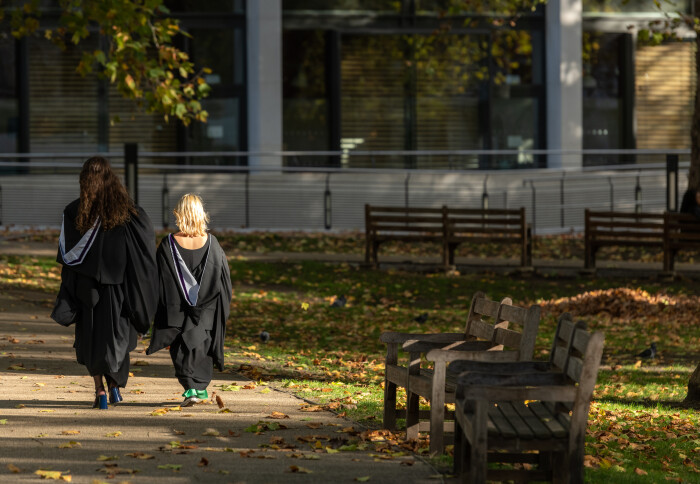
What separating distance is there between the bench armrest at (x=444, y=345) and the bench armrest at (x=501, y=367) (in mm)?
943

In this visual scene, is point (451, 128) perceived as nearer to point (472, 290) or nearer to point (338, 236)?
point (338, 236)

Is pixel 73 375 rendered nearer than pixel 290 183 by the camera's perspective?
Yes

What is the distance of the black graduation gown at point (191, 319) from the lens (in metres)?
7.97

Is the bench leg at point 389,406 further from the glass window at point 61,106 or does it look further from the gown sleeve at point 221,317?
the glass window at point 61,106

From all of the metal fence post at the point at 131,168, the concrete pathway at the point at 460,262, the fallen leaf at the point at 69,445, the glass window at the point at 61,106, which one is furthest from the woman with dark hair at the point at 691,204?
the glass window at the point at 61,106

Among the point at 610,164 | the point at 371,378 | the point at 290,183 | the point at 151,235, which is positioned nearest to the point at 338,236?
the point at 290,183

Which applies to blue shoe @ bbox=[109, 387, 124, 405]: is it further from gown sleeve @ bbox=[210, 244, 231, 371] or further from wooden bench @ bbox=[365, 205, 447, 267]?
wooden bench @ bbox=[365, 205, 447, 267]

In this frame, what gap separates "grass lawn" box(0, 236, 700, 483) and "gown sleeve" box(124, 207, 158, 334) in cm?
131

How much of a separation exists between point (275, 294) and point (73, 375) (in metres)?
6.54

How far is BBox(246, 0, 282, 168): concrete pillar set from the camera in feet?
85.8

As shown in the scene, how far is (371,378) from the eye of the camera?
10172mm

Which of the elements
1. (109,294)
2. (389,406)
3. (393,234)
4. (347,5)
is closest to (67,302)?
(109,294)

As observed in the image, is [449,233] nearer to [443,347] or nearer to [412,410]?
[443,347]

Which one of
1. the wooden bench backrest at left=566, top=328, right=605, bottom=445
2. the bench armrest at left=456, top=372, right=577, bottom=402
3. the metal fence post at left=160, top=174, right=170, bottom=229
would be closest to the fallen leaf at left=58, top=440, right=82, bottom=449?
the bench armrest at left=456, top=372, right=577, bottom=402
